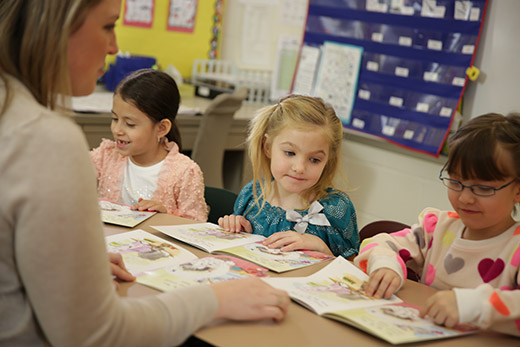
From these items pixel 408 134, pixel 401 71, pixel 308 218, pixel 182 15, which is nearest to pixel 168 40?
pixel 182 15

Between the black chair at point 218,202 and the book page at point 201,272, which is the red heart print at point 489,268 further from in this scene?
the black chair at point 218,202

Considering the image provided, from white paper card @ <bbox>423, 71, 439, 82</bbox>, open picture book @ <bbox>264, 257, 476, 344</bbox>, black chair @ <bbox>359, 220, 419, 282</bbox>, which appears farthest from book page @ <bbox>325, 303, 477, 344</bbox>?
white paper card @ <bbox>423, 71, 439, 82</bbox>

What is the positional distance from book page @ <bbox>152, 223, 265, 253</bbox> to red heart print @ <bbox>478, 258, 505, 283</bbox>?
0.56m

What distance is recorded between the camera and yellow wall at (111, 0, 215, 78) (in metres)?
4.18

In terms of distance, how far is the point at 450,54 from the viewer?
10.3 feet

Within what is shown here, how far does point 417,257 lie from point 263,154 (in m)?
0.65

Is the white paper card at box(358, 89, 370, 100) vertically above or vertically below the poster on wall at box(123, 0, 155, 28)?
below

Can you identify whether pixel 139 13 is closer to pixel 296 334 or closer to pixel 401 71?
pixel 401 71

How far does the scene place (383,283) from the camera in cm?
125

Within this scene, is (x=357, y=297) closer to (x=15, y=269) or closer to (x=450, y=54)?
(x=15, y=269)

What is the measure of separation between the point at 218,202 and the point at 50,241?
58.5 inches

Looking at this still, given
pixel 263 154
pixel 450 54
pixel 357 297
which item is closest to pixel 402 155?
pixel 450 54

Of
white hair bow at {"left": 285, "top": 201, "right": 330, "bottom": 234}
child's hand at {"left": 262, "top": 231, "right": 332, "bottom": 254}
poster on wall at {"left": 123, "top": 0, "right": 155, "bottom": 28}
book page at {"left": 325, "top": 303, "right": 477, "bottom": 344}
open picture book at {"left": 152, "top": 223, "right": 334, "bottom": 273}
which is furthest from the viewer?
poster on wall at {"left": 123, "top": 0, "right": 155, "bottom": 28}

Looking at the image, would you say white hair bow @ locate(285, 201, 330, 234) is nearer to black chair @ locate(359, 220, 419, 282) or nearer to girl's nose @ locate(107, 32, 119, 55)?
black chair @ locate(359, 220, 419, 282)
